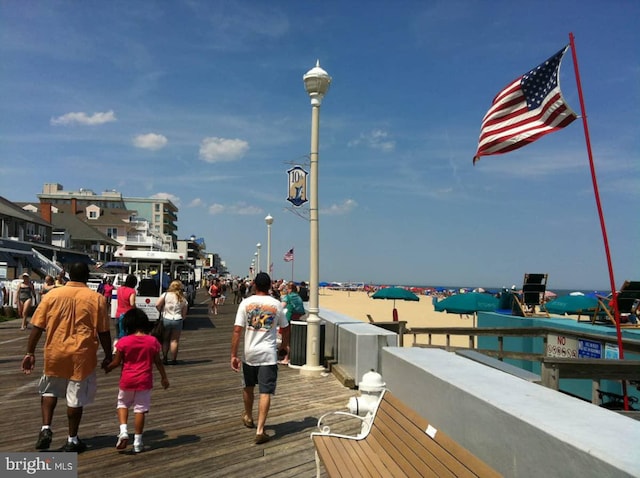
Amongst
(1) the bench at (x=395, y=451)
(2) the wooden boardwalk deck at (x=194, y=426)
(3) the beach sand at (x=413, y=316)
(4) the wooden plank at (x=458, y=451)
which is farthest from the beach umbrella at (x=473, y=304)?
(4) the wooden plank at (x=458, y=451)

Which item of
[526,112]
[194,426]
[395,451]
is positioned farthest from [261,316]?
[526,112]

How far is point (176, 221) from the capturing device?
15725cm

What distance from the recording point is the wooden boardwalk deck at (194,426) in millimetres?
4781

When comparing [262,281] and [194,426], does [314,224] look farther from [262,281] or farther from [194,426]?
[194,426]

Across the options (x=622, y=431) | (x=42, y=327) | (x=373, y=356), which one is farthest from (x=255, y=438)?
(x=622, y=431)

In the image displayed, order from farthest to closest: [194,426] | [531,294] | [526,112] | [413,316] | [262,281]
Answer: [413,316] < [531,294] < [526,112] < [194,426] < [262,281]

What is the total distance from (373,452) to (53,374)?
3.09 meters

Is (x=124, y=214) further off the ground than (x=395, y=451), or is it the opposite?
(x=124, y=214)

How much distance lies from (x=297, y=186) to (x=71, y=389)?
233 inches

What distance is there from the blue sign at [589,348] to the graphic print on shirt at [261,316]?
4715mm

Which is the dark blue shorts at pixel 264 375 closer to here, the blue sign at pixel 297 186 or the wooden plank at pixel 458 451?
the wooden plank at pixel 458 451

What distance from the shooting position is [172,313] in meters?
10.3

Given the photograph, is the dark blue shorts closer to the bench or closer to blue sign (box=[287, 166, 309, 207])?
the bench

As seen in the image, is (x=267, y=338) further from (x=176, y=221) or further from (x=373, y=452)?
(x=176, y=221)
